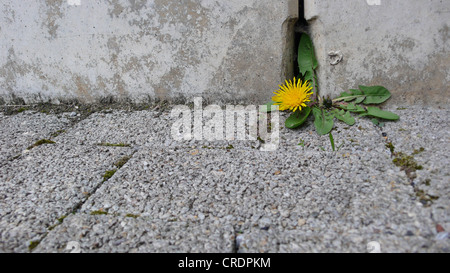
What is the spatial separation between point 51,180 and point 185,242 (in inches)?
32.9

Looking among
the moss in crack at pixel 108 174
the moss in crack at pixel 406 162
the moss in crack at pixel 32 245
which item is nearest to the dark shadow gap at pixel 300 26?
the moss in crack at pixel 406 162

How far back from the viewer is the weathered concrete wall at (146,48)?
7.09 ft

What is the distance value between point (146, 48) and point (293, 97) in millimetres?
1035

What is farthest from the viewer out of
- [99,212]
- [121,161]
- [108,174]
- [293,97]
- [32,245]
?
[293,97]

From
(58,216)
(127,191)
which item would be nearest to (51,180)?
(58,216)

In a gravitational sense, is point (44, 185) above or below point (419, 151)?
below

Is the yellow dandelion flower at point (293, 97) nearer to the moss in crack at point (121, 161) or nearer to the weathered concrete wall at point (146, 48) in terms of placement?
the weathered concrete wall at point (146, 48)

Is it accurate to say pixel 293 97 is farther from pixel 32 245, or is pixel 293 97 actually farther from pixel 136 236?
pixel 32 245

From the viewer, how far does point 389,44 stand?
2016 millimetres

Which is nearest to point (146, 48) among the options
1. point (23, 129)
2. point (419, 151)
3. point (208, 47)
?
point (208, 47)

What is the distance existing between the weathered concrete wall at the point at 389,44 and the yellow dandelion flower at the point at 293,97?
24cm

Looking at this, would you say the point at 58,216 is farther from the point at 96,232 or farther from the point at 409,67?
the point at 409,67

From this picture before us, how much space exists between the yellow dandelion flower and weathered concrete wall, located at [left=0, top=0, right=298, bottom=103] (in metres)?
0.17

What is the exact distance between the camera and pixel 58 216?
4.67 ft
